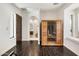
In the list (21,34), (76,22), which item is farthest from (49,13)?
(21,34)

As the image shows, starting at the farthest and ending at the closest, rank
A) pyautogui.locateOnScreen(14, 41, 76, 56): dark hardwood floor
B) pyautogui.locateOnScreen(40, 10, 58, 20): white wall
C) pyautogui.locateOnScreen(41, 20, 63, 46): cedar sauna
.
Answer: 1. pyautogui.locateOnScreen(40, 10, 58, 20): white wall
2. pyautogui.locateOnScreen(41, 20, 63, 46): cedar sauna
3. pyautogui.locateOnScreen(14, 41, 76, 56): dark hardwood floor

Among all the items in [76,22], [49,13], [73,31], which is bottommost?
[73,31]

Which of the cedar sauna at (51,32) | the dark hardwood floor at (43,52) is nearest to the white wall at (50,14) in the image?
the cedar sauna at (51,32)

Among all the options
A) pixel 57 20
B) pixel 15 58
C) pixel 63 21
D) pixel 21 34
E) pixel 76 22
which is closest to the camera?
pixel 15 58

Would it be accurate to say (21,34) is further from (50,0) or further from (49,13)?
(50,0)

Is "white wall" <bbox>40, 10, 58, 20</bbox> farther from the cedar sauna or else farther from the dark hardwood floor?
the dark hardwood floor

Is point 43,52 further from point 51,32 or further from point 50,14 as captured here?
point 50,14

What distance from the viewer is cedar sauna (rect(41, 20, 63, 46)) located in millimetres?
5848

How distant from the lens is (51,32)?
6.17m

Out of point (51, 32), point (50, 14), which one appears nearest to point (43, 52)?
point (51, 32)

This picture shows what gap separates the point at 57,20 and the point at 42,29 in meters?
0.91

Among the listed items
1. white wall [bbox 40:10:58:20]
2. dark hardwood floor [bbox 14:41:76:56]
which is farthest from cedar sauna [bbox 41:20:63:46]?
dark hardwood floor [bbox 14:41:76:56]

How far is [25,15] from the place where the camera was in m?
7.98

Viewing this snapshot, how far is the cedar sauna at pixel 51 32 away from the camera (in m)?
5.85
